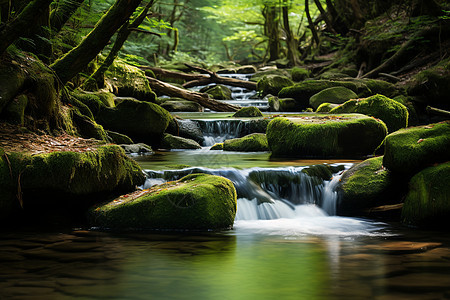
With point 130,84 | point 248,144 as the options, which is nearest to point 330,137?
point 248,144

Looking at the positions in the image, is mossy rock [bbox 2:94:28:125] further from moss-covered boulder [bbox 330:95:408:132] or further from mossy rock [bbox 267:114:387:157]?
moss-covered boulder [bbox 330:95:408:132]

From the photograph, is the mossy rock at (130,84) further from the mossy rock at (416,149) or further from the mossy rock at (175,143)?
the mossy rock at (416,149)

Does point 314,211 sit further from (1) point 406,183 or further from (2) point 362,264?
(2) point 362,264

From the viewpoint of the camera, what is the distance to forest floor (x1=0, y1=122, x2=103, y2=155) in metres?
5.02

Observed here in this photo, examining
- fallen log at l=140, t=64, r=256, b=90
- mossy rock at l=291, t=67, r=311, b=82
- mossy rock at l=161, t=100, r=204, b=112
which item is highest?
mossy rock at l=291, t=67, r=311, b=82

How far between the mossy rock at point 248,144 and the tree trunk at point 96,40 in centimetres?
415

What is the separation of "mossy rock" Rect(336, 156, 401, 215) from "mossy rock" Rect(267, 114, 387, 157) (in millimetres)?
2212

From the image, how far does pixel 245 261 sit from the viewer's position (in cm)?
384

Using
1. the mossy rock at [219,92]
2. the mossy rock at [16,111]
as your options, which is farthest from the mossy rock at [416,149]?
the mossy rock at [219,92]

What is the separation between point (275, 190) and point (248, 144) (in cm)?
357

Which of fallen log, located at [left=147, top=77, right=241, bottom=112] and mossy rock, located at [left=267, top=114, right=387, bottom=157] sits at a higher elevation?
fallen log, located at [left=147, top=77, right=241, bottom=112]

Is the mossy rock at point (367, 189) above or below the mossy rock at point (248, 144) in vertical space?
below

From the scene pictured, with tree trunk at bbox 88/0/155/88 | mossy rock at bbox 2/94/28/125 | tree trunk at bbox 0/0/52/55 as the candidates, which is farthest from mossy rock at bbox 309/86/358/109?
tree trunk at bbox 0/0/52/55

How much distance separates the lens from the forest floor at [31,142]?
502 cm
